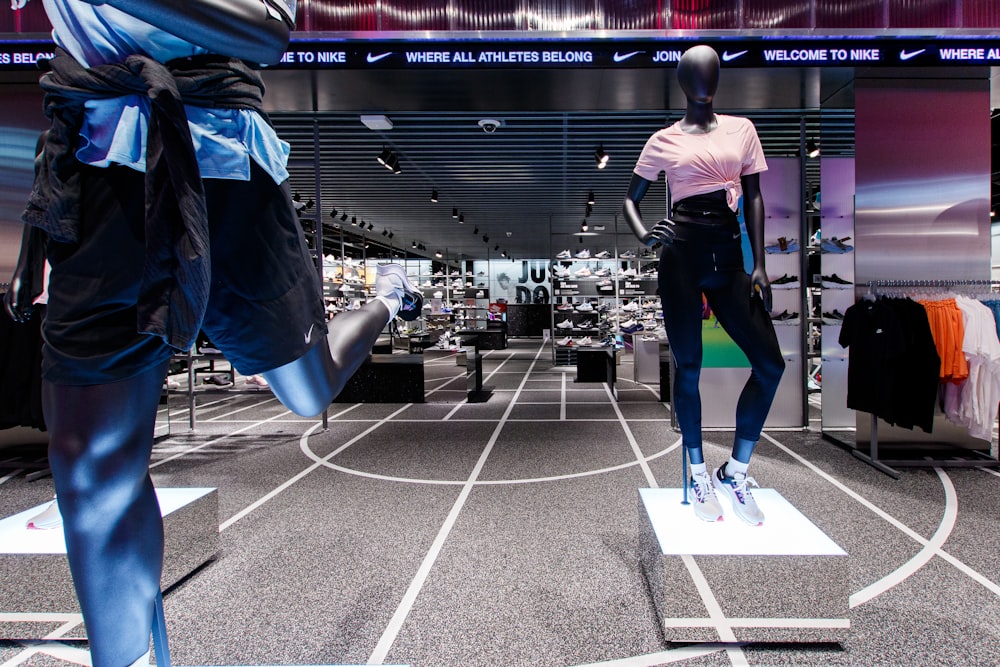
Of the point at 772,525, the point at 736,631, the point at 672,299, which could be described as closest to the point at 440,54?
the point at 672,299

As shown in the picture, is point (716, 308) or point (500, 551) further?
point (500, 551)

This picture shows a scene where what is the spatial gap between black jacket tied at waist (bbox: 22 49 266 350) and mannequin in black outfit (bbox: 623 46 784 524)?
158 cm

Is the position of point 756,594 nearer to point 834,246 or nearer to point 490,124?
point 834,246

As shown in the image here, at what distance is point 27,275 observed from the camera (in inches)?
42.1

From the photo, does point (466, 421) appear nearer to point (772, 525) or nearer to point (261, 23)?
point (772, 525)

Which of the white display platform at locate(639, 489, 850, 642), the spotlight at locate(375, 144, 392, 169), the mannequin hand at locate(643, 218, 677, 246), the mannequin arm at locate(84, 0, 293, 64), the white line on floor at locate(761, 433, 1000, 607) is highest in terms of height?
the spotlight at locate(375, 144, 392, 169)

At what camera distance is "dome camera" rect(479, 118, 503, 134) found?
20.8 feet

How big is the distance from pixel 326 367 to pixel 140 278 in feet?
1.32

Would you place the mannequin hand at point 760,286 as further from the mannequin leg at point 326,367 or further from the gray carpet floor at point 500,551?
the mannequin leg at point 326,367

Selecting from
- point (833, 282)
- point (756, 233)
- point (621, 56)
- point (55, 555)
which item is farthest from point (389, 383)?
point (756, 233)

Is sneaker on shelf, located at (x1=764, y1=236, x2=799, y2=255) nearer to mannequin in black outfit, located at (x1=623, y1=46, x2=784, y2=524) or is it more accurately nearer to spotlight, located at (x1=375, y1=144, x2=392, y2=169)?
mannequin in black outfit, located at (x1=623, y1=46, x2=784, y2=524)

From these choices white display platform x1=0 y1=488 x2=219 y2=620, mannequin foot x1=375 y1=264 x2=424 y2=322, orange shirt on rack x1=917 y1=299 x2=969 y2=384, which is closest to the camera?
mannequin foot x1=375 y1=264 x2=424 y2=322

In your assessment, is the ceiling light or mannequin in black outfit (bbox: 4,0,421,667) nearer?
mannequin in black outfit (bbox: 4,0,421,667)

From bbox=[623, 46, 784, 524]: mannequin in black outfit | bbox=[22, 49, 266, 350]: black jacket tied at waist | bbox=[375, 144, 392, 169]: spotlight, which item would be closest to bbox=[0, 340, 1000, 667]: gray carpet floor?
bbox=[623, 46, 784, 524]: mannequin in black outfit
